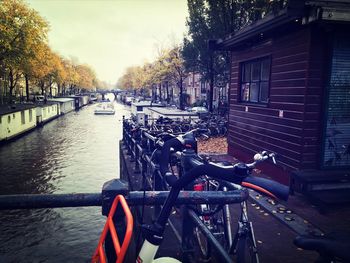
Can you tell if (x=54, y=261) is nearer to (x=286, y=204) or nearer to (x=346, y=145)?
(x=286, y=204)

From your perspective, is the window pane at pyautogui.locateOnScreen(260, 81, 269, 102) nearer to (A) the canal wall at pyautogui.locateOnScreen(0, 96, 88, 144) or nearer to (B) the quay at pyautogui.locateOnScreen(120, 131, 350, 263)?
(B) the quay at pyautogui.locateOnScreen(120, 131, 350, 263)

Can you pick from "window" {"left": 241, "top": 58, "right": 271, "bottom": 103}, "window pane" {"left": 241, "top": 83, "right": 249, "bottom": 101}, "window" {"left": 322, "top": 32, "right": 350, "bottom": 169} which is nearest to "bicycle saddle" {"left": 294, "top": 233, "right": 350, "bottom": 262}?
"window" {"left": 322, "top": 32, "right": 350, "bottom": 169}

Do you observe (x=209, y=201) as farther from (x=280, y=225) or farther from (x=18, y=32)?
(x=18, y=32)

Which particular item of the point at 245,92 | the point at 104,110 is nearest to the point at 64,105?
the point at 104,110

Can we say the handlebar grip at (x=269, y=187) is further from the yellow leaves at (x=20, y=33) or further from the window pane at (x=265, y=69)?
the yellow leaves at (x=20, y=33)

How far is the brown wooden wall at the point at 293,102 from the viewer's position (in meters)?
7.18

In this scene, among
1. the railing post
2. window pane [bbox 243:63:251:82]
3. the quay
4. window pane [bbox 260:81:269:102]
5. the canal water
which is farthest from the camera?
window pane [bbox 243:63:251:82]

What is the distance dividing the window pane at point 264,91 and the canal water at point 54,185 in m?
7.98

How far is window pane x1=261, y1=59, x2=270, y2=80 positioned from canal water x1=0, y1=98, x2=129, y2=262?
8491mm

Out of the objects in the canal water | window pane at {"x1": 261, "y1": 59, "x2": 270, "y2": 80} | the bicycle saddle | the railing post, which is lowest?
the canal water

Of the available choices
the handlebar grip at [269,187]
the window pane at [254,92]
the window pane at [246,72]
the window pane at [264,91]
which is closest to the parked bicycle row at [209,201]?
the handlebar grip at [269,187]

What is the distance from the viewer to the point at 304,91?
23.8 ft

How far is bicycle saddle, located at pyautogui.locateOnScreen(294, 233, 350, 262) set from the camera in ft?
4.96

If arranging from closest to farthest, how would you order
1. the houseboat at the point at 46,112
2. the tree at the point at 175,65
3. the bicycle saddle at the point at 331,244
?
the bicycle saddle at the point at 331,244, the houseboat at the point at 46,112, the tree at the point at 175,65
